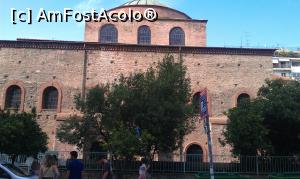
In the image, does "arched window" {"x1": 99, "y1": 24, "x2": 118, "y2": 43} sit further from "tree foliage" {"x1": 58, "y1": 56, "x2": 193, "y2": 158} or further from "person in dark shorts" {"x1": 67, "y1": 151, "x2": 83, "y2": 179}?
"person in dark shorts" {"x1": 67, "y1": 151, "x2": 83, "y2": 179}

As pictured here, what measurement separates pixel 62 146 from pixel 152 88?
7169 mm

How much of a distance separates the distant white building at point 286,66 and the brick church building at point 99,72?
47421 millimetres

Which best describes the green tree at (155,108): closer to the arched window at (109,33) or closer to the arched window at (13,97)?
the arched window at (13,97)

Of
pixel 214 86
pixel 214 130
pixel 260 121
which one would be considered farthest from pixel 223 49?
pixel 260 121

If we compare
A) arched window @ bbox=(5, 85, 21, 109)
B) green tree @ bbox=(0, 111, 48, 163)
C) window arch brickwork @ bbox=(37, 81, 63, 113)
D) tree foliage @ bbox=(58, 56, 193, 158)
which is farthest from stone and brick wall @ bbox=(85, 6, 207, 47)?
green tree @ bbox=(0, 111, 48, 163)

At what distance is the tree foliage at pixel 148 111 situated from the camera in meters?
15.5

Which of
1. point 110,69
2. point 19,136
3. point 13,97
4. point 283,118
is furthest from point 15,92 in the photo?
point 283,118

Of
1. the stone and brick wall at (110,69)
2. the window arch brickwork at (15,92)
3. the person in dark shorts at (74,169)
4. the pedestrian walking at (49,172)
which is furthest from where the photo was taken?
the stone and brick wall at (110,69)

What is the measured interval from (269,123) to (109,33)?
1409 cm

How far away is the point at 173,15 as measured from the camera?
27766mm

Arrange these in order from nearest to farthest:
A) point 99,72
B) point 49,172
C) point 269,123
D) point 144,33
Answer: point 49,172
point 269,123
point 99,72
point 144,33

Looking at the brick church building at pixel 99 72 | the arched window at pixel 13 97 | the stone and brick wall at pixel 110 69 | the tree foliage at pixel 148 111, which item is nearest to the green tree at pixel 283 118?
the brick church building at pixel 99 72

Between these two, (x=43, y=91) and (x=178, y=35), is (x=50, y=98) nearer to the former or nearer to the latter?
(x=43, y=91)

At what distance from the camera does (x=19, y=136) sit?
15039 millimetres
